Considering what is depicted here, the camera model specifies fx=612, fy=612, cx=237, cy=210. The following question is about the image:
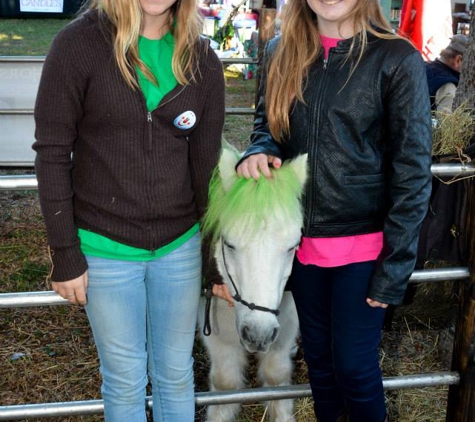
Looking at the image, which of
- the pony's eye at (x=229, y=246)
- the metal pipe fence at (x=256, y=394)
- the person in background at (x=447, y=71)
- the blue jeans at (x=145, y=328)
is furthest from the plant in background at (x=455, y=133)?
the person in background at (x=447, y=71)

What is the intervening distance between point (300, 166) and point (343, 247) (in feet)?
0.93

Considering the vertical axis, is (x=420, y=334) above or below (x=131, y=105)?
below

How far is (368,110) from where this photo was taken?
179 cm

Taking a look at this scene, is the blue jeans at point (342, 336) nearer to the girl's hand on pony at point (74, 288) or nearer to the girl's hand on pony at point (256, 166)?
the girl's hand on pony at point (256, 166)

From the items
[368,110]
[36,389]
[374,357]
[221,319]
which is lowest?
[36,389]

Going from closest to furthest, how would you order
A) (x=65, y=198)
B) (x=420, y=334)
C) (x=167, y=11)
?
1. (x=65, y=198)
2. (x=167, y=11)
3. (x=420, y=334)

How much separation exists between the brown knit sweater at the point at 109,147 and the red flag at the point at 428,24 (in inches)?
158

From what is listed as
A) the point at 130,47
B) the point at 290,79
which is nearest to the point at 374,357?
the point at 290,79

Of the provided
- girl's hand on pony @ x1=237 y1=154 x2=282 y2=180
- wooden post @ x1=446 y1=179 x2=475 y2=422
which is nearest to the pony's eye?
girl's hand on pony @ x1=237 y1=154 x2=282 y2=180

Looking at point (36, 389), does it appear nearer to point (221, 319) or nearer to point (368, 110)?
point (221, 319)

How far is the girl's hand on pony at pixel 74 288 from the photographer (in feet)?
5.56

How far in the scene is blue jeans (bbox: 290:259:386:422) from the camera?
1886 mm

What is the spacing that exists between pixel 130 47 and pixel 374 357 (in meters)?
1.20

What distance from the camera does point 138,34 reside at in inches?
66.7
